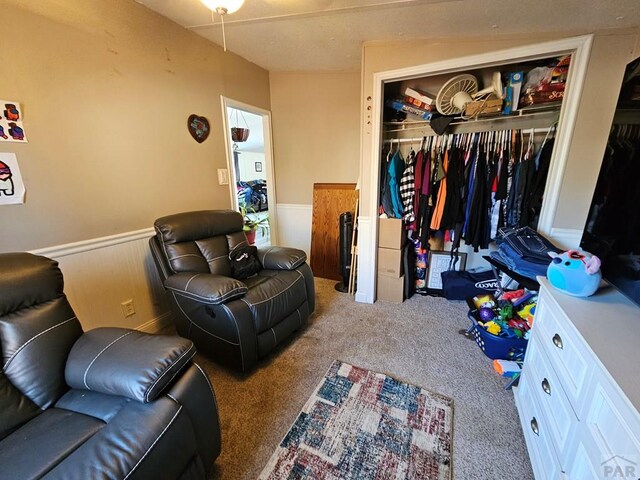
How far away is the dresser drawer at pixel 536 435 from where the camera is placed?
0.98 meters

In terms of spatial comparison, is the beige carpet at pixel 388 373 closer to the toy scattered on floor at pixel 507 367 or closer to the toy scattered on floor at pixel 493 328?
the toy scattered on floor at pixel 507 367

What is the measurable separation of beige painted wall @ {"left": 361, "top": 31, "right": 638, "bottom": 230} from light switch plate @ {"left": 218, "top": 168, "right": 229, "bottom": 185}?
1483 mm

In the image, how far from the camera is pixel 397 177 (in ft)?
7.95

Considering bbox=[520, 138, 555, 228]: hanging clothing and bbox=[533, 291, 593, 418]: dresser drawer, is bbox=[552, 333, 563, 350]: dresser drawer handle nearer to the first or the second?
bbox=[533, 291, 593, 418]: dresser drawer

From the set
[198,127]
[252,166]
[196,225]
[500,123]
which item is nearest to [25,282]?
[196,225]

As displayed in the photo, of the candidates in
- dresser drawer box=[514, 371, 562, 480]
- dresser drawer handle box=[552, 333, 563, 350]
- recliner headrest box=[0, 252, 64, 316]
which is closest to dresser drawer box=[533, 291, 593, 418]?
dresser drawer handle box=[552, 333, 563, 350]

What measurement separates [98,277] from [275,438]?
60.0 inches

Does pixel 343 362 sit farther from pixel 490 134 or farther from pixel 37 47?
pixel 37 47

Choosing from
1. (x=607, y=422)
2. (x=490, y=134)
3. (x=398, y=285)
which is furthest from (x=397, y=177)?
(x=607, y=422)

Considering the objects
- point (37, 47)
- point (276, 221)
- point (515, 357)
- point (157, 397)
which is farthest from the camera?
point (276, 221)

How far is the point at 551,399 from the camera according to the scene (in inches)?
41.4

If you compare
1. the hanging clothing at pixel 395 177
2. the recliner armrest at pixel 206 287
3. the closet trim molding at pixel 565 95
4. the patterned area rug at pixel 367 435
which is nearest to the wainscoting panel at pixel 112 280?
the recliner armrest at pixel 206 287

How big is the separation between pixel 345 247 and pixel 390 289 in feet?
2.00

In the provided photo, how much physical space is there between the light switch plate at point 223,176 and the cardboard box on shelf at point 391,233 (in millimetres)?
1528
